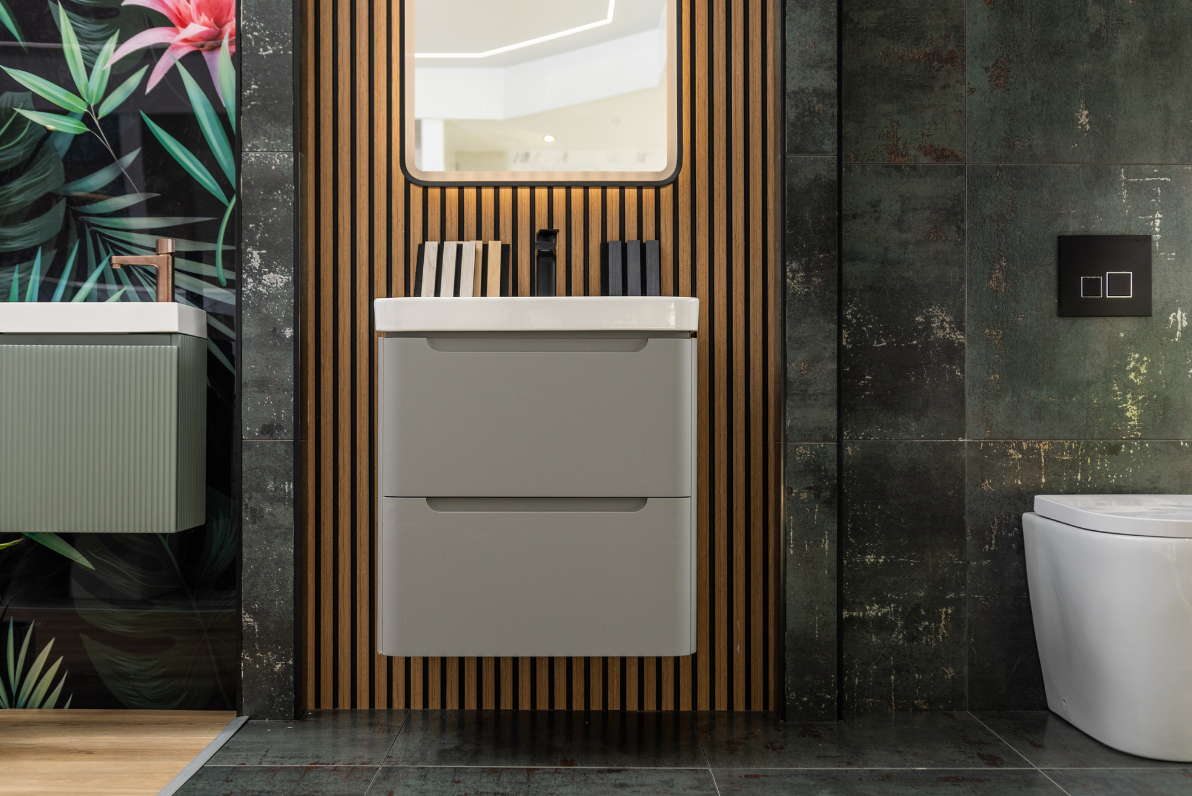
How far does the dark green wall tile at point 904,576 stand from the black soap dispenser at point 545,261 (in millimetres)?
717

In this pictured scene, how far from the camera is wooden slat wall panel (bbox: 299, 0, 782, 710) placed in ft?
5.21

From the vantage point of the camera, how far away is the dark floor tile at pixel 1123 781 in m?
1.24

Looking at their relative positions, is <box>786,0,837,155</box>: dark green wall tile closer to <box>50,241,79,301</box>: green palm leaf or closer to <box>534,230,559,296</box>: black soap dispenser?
<box>534,230,559,296</box>: black soap dispenser

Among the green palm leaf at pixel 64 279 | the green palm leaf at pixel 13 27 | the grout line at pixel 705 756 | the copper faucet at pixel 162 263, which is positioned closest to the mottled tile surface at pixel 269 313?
the copper faucet at pixel 162 263

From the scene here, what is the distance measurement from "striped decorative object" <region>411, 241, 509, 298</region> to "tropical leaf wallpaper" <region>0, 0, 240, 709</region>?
0.45 meters

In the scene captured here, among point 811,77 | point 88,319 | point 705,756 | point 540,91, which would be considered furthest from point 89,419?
point 811,77

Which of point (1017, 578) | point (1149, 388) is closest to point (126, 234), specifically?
point (1017, 578)

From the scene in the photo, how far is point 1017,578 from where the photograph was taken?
1.62 meters

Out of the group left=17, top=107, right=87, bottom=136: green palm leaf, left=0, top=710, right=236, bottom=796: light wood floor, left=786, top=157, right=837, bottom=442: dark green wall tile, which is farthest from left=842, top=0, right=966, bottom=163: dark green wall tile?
left=0, top=710, right=236, bottom=796: light wood floor

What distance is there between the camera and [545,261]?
1.51 metres

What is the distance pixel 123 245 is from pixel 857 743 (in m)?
1.84

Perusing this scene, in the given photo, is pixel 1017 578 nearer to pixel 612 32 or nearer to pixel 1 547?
pixel 612 32

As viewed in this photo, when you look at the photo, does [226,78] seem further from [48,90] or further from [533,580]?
[533,580]

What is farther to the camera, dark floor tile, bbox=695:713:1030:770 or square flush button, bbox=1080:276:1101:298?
square flush button, bbox=1080:276:1101:298
